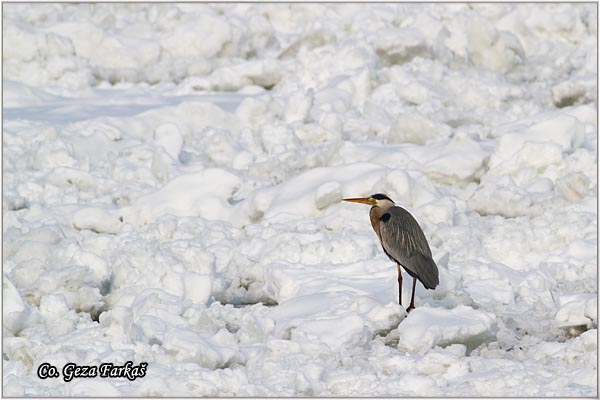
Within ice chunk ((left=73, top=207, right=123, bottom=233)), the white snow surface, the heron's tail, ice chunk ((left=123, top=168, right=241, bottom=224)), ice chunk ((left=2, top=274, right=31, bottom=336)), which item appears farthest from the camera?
ice chunk ((left=123, top=168, right=241, bottom=224))

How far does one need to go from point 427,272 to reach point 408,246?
222mm

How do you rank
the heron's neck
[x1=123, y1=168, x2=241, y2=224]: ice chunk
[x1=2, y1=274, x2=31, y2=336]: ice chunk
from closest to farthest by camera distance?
[x1=2, y1=274, x2=31, y2=336]: ice chunk, the heron's neck, [x1=123, y1=168, x2=241, y2=224]: ice chunk

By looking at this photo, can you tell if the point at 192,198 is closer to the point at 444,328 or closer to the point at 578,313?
the point at 444,328

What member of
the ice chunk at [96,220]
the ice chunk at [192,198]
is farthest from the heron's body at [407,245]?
the ice chunk at [96,220]

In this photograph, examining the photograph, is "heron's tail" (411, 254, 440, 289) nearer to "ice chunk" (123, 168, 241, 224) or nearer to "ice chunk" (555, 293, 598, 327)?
"ice chunk" (555, 293, 598, 327)

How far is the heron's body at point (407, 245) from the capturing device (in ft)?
21.1

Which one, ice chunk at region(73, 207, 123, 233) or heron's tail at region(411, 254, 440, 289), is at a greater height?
heron's tail at region(411, 254, 440, 289)

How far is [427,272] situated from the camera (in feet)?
21.1

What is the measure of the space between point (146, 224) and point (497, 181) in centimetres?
305

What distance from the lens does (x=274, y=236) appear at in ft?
26.1

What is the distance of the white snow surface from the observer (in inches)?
234

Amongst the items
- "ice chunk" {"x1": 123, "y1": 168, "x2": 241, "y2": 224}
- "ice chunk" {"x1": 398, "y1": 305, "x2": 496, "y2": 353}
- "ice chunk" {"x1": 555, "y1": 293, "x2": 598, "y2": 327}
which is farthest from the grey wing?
"ice chunk" {"x1": 123, "y1": 168, "x2": 241, "y2": 224}

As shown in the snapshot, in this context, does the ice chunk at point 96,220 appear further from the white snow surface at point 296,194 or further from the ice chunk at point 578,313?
the ice chunk at point 578,313

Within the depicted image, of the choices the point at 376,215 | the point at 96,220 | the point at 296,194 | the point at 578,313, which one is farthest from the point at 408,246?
the point at 96,220
